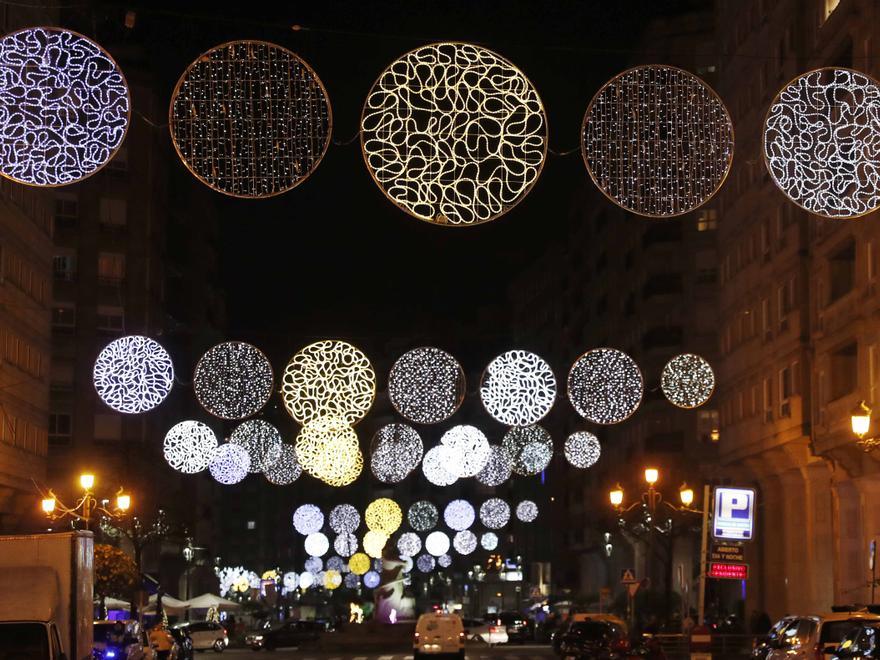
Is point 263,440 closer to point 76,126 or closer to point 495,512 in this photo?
point 76,126

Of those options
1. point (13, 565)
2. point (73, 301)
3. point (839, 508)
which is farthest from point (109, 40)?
point (13, 565)

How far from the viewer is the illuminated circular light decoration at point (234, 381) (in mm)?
35812

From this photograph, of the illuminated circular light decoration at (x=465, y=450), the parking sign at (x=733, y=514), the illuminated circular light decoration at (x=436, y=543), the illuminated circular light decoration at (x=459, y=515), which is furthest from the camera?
the illuminated circular light decoration at (x=436, y=543)

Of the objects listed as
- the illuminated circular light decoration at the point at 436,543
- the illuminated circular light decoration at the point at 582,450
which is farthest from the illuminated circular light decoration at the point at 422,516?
the illuminated circular light decoration at the point at 582,450

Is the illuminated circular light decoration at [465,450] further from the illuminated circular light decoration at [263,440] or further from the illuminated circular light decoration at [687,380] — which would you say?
the illuminated circular light decoration at [687,380]

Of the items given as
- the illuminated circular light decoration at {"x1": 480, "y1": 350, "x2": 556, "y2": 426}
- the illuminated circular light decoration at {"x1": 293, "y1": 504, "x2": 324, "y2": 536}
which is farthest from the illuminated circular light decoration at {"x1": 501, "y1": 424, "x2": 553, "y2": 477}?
the illuminated circular light decoration at {"x1": 480, "y1": 350, "x2": 556, "y2": 426}

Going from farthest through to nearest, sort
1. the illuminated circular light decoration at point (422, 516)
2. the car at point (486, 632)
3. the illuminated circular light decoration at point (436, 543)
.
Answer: the illuminated circular light decoration at point (422, 516), the illuminated circular light decoration at point (436, 543), the car at point (486, 632)

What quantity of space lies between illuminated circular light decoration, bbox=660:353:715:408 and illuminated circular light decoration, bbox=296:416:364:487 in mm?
9261

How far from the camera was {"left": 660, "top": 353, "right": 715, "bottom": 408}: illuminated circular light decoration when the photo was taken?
4456cm

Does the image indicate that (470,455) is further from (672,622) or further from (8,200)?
(8,200)

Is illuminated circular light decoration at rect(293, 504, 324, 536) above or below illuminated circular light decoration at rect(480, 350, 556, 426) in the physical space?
below

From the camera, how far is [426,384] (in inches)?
1389

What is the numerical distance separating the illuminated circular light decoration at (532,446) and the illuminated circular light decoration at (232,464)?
1039 centimetres

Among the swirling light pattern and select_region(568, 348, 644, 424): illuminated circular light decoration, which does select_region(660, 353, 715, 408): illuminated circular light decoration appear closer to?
select_region(568, 348, 644, 424): illuminated circular light decoration
